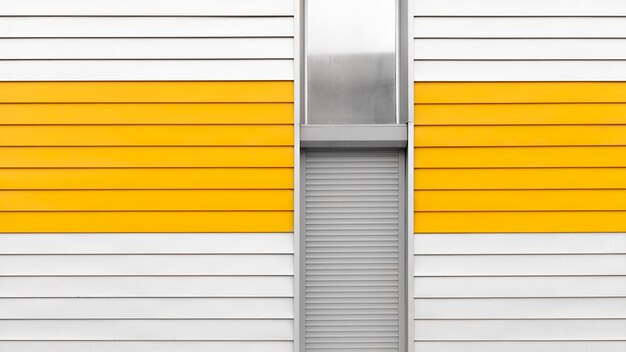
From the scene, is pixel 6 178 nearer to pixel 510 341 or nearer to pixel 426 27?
pixel 426 27

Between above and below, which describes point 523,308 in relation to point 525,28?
below

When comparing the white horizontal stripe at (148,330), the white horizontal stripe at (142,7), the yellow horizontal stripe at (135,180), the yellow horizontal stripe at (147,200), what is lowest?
the white horizontal stripe at (148,330)

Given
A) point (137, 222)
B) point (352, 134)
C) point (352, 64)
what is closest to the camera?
point (137, 222)

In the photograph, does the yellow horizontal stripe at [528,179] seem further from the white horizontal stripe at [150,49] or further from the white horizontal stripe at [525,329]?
the white horizontal stripe at [150,49]

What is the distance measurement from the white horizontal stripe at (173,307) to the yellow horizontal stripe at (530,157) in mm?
1550

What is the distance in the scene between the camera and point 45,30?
375cm

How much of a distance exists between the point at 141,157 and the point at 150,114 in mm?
322

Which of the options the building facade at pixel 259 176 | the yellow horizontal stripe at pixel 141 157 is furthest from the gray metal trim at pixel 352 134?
the yellow horizontal stripe at pixel 141 157

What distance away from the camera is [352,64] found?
13.0 feet

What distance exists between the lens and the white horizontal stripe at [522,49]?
147 inches

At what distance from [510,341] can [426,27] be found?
2388mm

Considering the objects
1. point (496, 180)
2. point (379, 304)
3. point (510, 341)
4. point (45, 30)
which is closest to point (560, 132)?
point (496, 180)

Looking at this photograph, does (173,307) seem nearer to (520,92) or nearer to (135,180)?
(135,180)

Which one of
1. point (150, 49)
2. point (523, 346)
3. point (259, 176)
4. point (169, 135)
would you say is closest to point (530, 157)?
point (523, 346)
